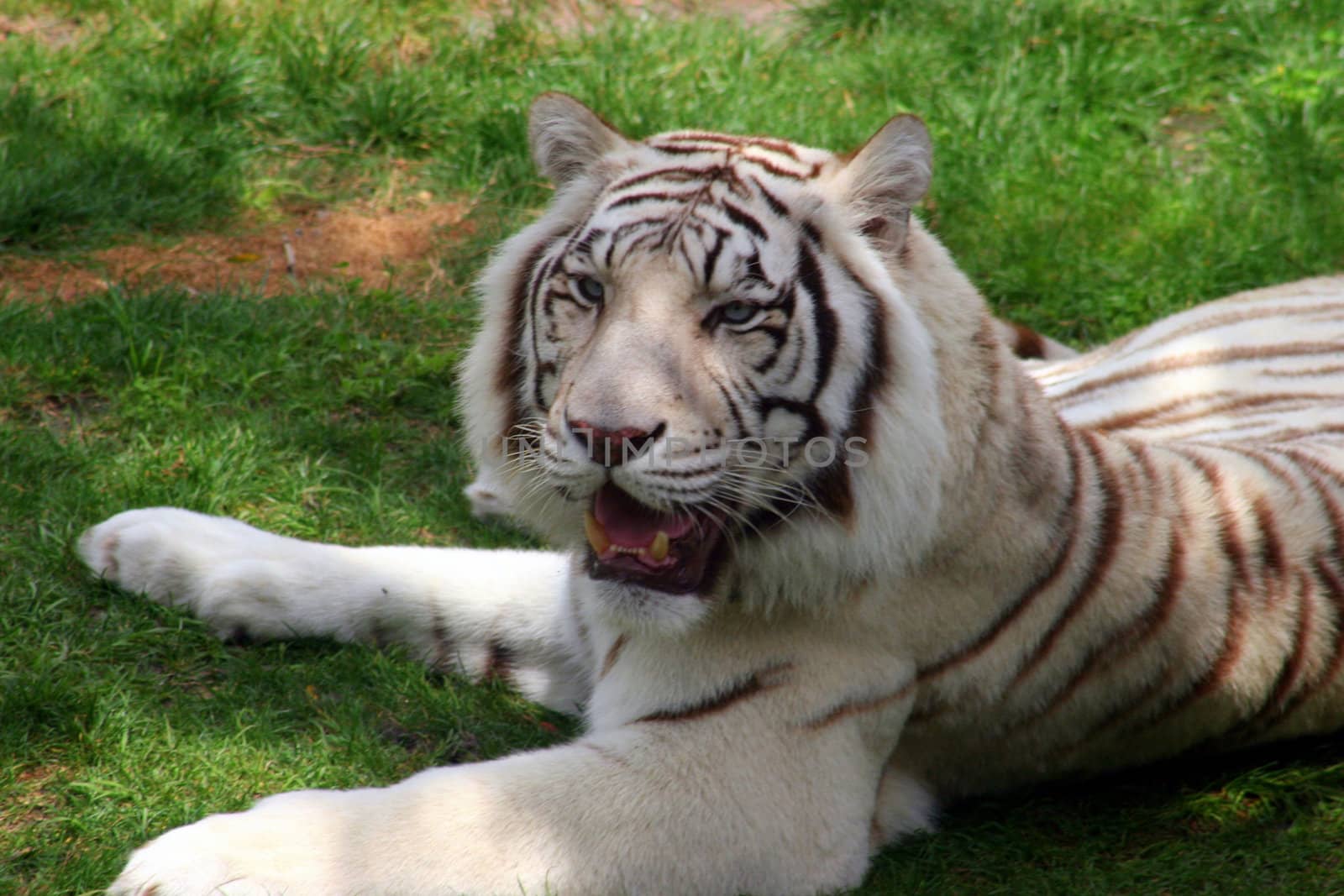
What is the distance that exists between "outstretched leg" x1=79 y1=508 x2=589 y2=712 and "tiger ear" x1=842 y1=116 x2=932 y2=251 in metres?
0.89

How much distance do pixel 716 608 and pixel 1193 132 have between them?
347 centimetres

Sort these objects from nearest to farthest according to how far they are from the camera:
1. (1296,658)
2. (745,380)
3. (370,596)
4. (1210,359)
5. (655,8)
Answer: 1. (745,380)
2. (1296,658)
3. (370,596)
4. (1210,359)
5. (655,8)

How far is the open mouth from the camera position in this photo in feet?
7.20

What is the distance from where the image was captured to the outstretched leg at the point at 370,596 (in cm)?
274

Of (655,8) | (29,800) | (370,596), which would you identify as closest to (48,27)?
(655,8)

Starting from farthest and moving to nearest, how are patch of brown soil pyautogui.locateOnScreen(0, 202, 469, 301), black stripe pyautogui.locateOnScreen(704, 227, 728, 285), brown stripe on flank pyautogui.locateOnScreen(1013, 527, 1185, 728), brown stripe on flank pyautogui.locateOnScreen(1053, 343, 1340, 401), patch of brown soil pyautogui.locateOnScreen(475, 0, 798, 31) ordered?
patch of brown soil pyautogui.locateOnScreen(475, 0, 798, 31) < patch of brown soil pyautogui.locateOnScreen(0, 202, 469, 301) < brown stripe on flank pyautogui.locateOnScreen(1053, 343, 1340, 401) < brown stripe on flank pyautogui.locateOnScreen(1013, 527, 1185, 728) < black stripe pyautogui.locateOnScreen(704, 227, 728, 285)

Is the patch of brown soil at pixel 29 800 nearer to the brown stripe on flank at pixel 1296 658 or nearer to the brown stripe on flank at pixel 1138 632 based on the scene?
the brown stripe on flank at pixel 1138 632

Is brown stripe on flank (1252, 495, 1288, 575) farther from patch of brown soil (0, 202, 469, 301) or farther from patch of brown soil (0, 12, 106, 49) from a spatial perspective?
patch of brown soil (0, 12, 106, 49)

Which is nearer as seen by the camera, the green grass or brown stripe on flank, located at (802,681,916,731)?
brown stripe on flank, located at (802,681,916,731)

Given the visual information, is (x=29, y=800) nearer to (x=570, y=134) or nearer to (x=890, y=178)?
(x=570, y=134)

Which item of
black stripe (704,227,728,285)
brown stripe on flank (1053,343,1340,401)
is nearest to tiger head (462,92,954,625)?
black stripe (704,227,728,285)

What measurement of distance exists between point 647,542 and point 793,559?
0.22m

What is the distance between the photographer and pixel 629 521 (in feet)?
7.23

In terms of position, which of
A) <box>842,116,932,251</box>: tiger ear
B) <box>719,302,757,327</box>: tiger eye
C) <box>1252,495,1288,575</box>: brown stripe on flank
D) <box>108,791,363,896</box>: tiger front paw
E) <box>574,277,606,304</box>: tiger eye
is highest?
<box>842,116,932,251</box>: tiger ear
